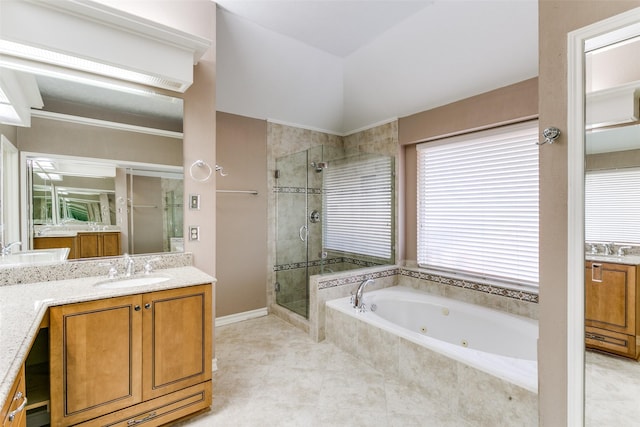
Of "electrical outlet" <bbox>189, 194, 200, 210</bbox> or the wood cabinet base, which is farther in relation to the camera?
"electrical outlet" <bbox>189, 194, 200, 210</bbox>

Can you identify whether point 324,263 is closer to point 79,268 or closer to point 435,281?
point 435,281

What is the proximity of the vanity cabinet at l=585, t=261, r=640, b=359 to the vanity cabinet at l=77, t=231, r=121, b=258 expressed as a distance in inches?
108

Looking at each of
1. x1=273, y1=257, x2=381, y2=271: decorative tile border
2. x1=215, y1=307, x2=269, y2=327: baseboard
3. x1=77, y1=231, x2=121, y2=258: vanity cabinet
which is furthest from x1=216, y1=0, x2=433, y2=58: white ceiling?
x1=215, y1=307, x2=269, y2=327: baseboard

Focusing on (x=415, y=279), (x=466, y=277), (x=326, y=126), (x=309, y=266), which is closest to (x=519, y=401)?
(x=466, y=277)

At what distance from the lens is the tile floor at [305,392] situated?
6.01 ft

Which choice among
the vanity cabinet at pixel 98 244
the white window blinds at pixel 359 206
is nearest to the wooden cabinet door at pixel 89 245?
the vanity cabinet at pixel 98 244

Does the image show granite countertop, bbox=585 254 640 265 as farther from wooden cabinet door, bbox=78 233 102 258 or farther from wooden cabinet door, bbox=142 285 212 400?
wooden cabinet door, bbox=78 233 102 258

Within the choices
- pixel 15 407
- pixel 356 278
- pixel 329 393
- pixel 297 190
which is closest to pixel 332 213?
pixel 297 190

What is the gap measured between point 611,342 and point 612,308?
0.47 ft

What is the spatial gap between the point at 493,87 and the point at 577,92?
1597mm

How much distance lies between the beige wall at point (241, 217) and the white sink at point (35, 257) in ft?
5.28

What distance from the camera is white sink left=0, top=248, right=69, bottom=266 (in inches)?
68.2

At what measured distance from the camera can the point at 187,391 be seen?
1.77 meters

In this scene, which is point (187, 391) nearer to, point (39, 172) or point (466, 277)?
point (39, 172)
